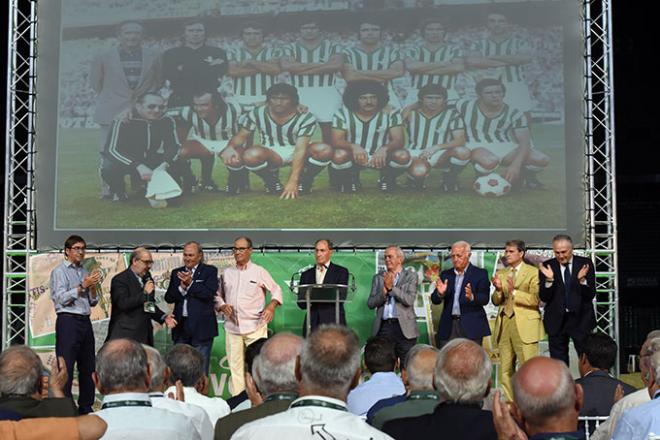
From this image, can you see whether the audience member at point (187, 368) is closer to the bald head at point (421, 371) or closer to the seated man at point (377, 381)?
the seated man at point (377, 381)

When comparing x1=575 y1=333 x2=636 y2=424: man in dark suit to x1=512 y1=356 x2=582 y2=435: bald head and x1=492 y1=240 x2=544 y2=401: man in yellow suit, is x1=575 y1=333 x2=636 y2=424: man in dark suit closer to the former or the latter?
x1=512 y1=356 x2=582 y2=435: bald head

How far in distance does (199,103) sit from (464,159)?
102 inches

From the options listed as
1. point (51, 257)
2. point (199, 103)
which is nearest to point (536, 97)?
point (199, 103)

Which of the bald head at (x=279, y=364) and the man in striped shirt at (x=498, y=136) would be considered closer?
the bald head at (x=279, y=364)

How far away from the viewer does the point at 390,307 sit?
8.78 meters

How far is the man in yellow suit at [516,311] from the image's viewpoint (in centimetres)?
845

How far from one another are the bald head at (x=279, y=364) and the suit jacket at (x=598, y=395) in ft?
6.44

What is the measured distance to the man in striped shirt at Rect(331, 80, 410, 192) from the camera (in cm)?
953

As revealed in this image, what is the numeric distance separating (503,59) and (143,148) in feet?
11.6

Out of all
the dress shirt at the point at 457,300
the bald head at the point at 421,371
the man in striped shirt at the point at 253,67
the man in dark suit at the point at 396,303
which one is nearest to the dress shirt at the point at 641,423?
the bald head at the point at 421,371

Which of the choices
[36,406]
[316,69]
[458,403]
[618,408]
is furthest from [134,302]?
[458,403]

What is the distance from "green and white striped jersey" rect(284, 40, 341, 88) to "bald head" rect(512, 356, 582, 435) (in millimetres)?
7233

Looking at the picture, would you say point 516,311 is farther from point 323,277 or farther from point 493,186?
point 323,277

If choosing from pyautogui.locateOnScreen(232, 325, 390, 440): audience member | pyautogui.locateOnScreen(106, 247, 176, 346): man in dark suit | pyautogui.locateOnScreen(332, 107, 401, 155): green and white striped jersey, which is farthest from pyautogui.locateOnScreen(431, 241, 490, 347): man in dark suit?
pyautogui.locateOnScreen(232, 325, 390, 440): audience member
